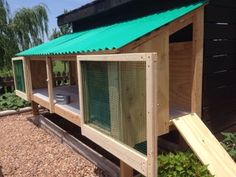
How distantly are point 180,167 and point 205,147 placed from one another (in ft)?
1.99

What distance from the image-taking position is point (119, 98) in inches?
111

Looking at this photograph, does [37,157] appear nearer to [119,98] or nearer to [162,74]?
[119,98]

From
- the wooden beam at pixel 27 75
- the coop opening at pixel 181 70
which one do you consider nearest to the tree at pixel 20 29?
the wooden beam at pixel 27 75

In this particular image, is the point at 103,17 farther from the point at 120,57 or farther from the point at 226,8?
the point at 120,57

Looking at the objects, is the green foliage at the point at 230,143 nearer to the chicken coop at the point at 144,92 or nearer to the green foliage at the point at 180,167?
the chicken coop at the point at 144,92

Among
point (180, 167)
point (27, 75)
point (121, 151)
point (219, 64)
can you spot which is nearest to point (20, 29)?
point (27, 75)

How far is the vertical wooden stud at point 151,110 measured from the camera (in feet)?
7.66

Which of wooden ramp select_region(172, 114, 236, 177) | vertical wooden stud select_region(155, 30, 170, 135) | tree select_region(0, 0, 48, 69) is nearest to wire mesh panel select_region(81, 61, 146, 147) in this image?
vertical wooden stud select_region(155, 30, 170, 135)

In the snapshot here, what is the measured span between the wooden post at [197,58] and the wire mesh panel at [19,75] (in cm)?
477

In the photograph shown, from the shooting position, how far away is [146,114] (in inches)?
97.3

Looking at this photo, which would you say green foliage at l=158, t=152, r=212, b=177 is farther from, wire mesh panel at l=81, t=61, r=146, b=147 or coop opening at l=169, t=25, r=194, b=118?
coop opening at l=169, t=25, r=194, b=118

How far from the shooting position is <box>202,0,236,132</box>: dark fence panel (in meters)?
3.97

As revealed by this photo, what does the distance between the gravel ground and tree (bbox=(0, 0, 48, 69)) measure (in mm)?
5998

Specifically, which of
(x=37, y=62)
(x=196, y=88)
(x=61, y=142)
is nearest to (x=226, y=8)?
(x=196, y=88)
